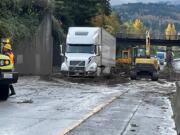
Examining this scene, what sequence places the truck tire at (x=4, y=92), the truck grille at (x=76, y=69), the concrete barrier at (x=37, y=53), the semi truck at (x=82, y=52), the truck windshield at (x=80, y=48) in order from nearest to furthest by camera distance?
the truck tire at (x=4, y=92) < the semi truck at (x=82, y=52) < the truck grille at (x=76, y=69) < the truck windshield at (x=80, y=48) < the concrete barrier at (x=37, y=53)

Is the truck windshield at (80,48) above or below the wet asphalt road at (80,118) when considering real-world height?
above

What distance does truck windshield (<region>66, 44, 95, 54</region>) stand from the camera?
40844mm

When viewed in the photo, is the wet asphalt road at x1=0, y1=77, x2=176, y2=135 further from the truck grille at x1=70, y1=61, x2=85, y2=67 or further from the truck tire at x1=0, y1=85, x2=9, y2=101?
the truck grille at x1=70, y1=61, x2=85, y2=67

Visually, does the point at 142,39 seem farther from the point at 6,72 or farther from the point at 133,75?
the point at 6,72

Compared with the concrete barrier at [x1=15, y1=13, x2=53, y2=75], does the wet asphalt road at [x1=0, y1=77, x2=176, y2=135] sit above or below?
below

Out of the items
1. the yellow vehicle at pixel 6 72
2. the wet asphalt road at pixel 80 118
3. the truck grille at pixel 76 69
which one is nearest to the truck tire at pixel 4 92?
the wet asphalt road at pixel 80 118

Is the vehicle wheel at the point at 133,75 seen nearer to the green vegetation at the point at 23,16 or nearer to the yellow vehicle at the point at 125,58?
the green vegetation at the point at 23,16

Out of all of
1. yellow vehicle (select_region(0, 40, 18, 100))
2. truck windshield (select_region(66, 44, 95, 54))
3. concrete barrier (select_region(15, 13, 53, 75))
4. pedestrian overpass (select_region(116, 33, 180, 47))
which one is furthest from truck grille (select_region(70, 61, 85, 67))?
pedestrian overpass (select_region(116, 33, 180, 47))

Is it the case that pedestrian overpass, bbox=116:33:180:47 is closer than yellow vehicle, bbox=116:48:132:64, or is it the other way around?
yellow vehicle, bbox=116:48:132:64

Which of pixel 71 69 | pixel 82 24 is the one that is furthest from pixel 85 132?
pixel 82 24

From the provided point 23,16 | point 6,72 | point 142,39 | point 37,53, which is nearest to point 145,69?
point 37,53

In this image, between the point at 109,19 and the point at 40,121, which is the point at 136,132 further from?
the point at 109,19

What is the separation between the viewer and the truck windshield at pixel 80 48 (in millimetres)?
40844

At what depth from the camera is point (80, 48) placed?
4103 centimetres
